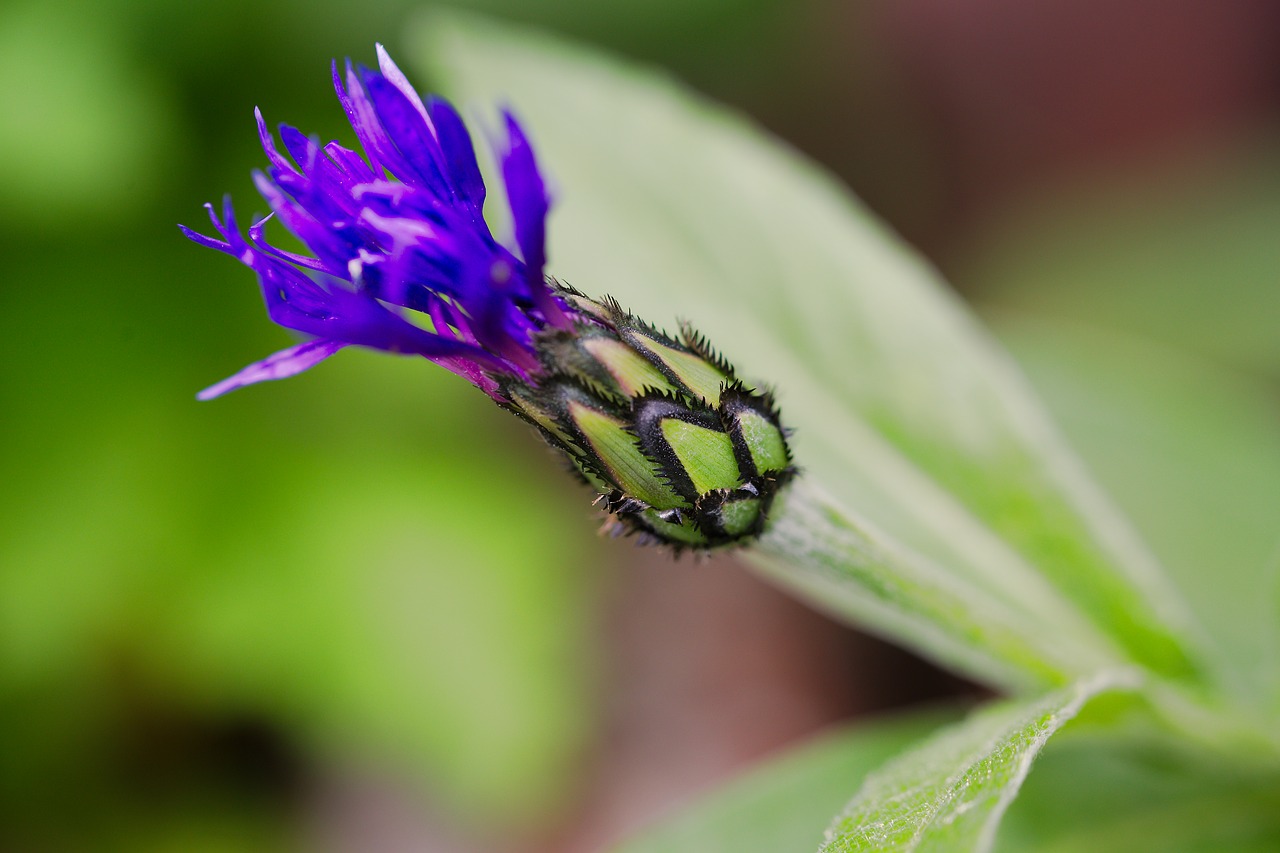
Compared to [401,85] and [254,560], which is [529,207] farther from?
[254,560]

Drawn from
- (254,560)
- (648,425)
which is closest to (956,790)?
(648,425)

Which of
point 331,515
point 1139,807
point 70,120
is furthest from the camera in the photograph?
point 331,515

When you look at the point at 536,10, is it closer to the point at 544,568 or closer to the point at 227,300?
the point at 227,300

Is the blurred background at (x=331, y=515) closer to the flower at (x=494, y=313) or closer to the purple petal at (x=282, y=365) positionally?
the flower at (x=494, y=313)

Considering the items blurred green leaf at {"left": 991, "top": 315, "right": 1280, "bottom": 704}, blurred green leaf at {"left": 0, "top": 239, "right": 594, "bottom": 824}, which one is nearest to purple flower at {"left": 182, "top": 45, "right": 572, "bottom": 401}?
blurred green leaf at {"left": 991, "top": 315, "right": 1280, "bottom": 704}

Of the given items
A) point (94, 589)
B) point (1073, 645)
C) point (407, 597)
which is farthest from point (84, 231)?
point (1073, 645)

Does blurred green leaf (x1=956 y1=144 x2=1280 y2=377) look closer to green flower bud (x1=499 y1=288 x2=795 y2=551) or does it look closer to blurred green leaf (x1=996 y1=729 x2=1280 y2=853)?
blurred green leaf (x1=996 y1=729 x2=1280 y2=853)
